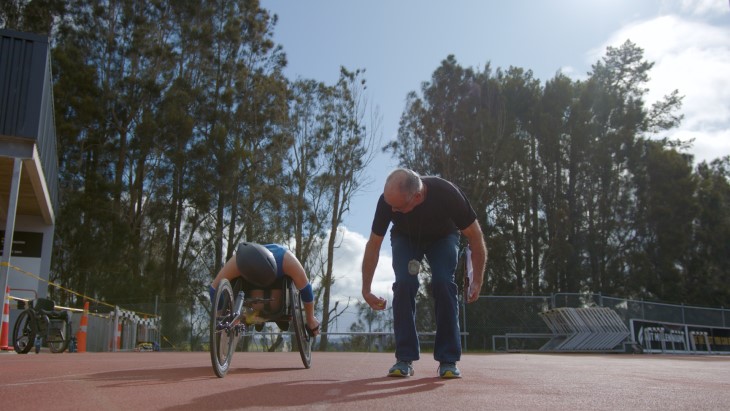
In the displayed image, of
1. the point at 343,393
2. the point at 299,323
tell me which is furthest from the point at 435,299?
the point at 299,323

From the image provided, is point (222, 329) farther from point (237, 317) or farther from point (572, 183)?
point (572, 183)

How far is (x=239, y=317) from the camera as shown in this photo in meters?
5.14

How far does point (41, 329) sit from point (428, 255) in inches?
331

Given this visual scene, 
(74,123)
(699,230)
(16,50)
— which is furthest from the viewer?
(699,230)

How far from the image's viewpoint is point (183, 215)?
33344mm

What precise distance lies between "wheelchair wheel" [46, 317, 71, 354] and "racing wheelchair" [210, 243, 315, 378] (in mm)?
7019

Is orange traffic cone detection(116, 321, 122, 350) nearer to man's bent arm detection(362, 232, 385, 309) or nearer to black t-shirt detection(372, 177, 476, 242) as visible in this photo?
man's bent arm detection(362, 232, 385, 309)

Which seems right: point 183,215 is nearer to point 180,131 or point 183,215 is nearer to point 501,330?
point 180,131

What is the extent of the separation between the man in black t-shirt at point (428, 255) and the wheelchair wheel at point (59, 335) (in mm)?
8767

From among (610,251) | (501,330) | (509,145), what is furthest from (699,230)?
(501,330)

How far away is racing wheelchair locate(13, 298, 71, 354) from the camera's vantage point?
11.0 meters

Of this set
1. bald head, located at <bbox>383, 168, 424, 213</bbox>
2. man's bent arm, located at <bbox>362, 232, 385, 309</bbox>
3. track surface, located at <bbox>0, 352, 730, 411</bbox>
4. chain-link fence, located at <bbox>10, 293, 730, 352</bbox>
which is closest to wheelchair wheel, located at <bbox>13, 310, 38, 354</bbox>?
track surface, located at <bbox>0, 352, 730, 411</bbox>

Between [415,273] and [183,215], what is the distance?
29.8 meters

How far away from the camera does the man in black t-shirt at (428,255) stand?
4797mm
